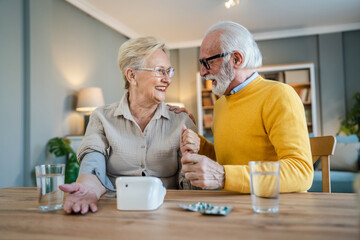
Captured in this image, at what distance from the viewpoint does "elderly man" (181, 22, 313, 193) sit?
40.4 inches

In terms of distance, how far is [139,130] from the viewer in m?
1.47

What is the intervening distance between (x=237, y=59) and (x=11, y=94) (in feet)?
8.94

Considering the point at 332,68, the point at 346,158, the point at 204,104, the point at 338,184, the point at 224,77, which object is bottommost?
the point at 338,184

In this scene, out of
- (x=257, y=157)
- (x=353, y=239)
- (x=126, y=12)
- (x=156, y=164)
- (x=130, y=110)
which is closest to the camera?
(x=353, y=239)

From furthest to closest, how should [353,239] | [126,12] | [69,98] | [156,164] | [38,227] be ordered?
[126,12] → [69,98] → [156,164] → [38,227] → [353,239]

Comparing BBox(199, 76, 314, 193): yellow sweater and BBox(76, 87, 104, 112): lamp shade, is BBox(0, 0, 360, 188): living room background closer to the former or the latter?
BBox(76, 87, 104, 112): lamp shade

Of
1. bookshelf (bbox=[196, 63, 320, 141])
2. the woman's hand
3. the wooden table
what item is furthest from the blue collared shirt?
bookshelf (bbox=[196, 63, 320, 141])

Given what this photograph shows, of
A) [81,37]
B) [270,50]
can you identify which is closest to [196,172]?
[81,37]

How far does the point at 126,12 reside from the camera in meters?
4.93

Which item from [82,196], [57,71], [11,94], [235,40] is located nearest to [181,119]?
[235,40]

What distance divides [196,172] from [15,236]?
56cm

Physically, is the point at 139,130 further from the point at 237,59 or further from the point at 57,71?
the point at 57,71

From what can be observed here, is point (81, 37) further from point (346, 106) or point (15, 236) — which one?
point (346, 106)

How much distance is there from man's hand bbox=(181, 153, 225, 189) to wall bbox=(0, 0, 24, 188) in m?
2.82
